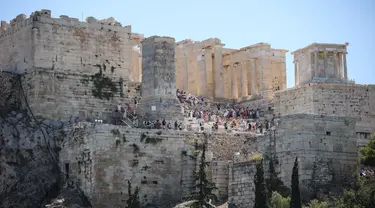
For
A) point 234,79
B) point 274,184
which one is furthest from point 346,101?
point 274,184

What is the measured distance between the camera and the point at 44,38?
2336 inches

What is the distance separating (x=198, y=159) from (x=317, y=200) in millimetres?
8726

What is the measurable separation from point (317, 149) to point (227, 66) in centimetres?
2335

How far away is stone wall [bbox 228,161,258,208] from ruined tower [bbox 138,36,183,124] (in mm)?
8152

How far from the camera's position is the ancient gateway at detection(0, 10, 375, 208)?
2012 inches

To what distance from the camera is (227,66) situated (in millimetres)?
73125

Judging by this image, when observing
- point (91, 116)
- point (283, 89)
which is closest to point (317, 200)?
point (91, 116)

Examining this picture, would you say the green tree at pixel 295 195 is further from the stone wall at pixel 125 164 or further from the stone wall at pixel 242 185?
the stone wall at pixel 125 164

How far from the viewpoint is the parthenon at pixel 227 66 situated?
71125 mm

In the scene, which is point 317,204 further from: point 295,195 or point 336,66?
point 336,66

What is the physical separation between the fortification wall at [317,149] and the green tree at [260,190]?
303 cm

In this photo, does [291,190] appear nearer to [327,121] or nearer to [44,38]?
[327,121]

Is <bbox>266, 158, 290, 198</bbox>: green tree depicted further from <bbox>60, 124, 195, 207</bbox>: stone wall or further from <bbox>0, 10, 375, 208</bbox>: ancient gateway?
<bbox>60, 124, 195, 207</bbox>: stone wall

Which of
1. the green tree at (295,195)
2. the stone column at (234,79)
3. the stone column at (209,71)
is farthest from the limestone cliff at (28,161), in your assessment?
the stone column at (234,79)
